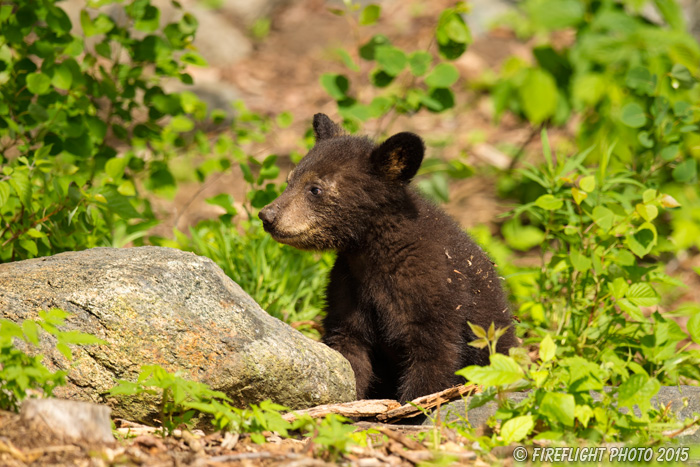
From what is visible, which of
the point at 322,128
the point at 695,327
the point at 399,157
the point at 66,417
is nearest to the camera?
the point at 66,417

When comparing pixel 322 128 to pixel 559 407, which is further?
pixel 322 128

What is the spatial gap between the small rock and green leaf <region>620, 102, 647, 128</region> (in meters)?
3.93

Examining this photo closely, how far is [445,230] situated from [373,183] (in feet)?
1.87

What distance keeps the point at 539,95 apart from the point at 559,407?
17.8 ft

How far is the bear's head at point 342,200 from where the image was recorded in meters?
4.25


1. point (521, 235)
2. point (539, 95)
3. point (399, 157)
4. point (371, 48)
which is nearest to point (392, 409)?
point (399, 157)

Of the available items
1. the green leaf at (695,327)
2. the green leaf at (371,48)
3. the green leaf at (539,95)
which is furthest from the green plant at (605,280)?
the green leaf at (539,95)

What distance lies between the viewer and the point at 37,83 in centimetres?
454

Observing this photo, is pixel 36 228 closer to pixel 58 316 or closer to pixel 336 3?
pixel 58 316

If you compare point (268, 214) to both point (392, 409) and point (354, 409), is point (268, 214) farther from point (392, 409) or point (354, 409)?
point (392, 409)

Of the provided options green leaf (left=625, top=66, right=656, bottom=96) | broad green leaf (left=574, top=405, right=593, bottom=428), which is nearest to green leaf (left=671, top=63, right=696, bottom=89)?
green leaf (left=625, top=66, right=656, bottom=96)

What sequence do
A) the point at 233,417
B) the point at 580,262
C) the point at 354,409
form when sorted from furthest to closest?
the point at 580,262 → the point at 354,409 → the point at 233,417

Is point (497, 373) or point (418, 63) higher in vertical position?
point (418, 63)

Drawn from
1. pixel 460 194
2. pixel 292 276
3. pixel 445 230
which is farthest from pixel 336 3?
pixel 445 230
